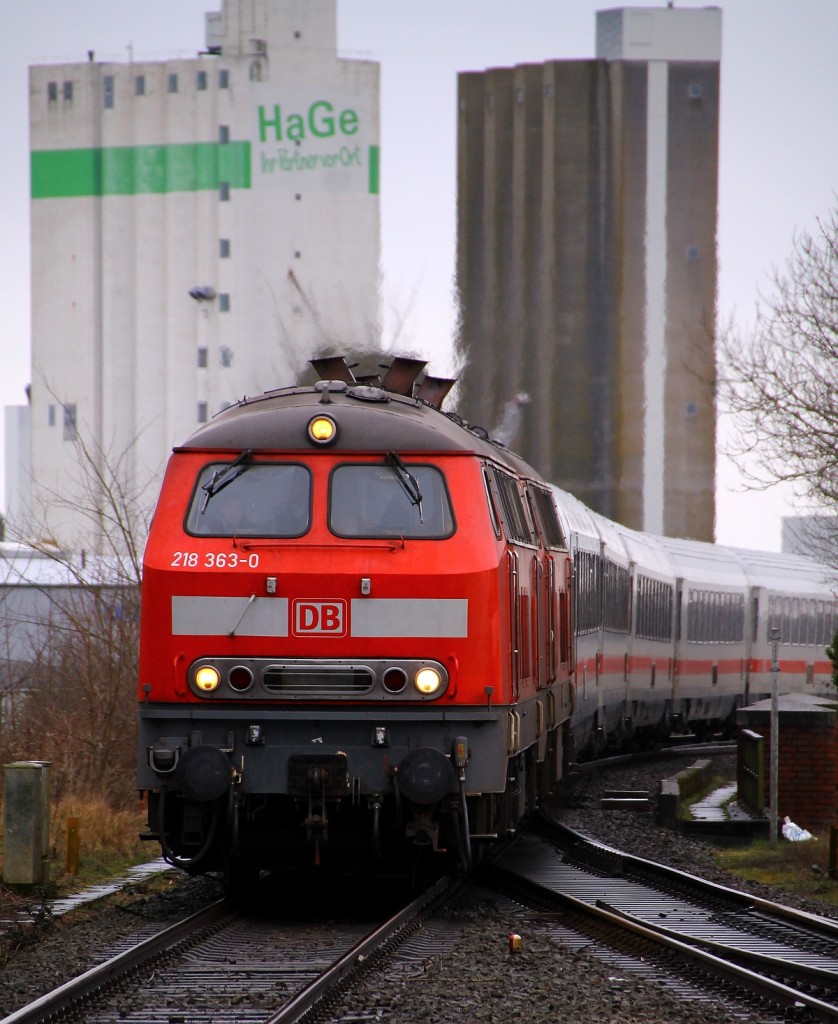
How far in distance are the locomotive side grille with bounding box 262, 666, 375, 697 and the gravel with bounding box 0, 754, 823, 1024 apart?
1.51 meters

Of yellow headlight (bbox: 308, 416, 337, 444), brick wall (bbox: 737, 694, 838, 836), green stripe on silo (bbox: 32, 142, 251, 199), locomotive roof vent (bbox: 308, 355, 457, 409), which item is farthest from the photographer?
green stripe on silo (bbox: 32, 142, 251, 199)

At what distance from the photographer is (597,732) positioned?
1997cm

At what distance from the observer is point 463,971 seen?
25.9ft

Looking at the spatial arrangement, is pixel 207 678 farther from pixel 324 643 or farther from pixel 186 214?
pixel 186 214

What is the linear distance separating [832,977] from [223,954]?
311cm

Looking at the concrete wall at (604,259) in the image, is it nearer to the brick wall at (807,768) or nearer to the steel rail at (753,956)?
the brick wall at (807,768)

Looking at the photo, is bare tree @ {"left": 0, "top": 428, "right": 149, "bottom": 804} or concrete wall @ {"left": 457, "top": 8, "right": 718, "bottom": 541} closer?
bare tree @ {"left": 0, "top": 428, "right": 149, "bottom": 804}

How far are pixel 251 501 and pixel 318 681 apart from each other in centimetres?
118

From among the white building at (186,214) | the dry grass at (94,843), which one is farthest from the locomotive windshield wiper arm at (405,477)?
the white building at (186,214)

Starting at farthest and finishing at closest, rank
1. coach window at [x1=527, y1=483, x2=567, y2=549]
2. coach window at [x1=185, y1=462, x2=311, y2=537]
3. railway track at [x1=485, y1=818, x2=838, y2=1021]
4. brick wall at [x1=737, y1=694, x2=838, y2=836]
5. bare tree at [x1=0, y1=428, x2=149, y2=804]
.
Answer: bare tree at [x1=0, y1=428, x2=149, y2=804], brick wall at [x1=737, y1=694, x2=838, y2=836], coach window at [x1=527, y1=483, x2=567, y2=549], coach window at [x1=185, y1=462, x2=311, y2=537], railway track at [x1=485, y1=818, x2=838, y2=1021]

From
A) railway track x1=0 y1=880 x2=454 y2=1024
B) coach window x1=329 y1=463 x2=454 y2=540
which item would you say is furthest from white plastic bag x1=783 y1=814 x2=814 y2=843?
coach window x1=329 y1=463 x2=454 y2=540

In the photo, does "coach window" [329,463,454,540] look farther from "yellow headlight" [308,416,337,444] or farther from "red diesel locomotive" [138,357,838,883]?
"yellow headlight" [308,416,337,444]

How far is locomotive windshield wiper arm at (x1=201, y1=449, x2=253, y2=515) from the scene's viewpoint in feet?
31.5

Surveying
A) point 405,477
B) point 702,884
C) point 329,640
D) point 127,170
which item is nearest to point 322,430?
point 405,477
